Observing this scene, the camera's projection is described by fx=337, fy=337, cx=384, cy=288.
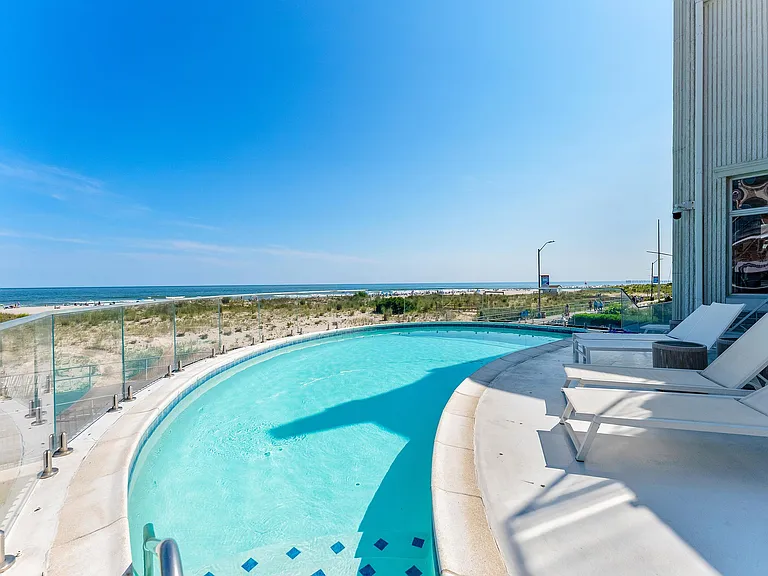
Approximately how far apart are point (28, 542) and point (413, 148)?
10496mm

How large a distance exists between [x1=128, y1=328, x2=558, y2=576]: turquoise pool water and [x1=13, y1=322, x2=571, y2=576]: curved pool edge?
0.23 meters

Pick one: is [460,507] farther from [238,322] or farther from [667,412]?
[238,322]

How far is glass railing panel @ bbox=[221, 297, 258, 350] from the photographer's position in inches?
243

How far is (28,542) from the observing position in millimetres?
1530

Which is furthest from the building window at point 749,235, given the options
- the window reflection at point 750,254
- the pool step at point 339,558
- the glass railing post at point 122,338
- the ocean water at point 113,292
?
the ocean water at point 113,292

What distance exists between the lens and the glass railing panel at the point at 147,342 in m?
3.77

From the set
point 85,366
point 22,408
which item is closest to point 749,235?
point 22,408

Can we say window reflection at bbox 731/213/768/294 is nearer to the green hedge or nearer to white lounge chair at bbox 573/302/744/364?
white lounge chair at bbox 573/302/744/364

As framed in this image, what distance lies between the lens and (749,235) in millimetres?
4195

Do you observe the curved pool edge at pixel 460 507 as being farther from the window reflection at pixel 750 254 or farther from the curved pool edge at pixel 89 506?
the window reflection at pixel 750 254

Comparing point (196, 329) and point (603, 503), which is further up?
point (196, 329)

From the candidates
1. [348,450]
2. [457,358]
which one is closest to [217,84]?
[457,358]

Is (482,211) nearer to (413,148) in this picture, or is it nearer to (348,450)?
(413,148)

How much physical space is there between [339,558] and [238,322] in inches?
212
